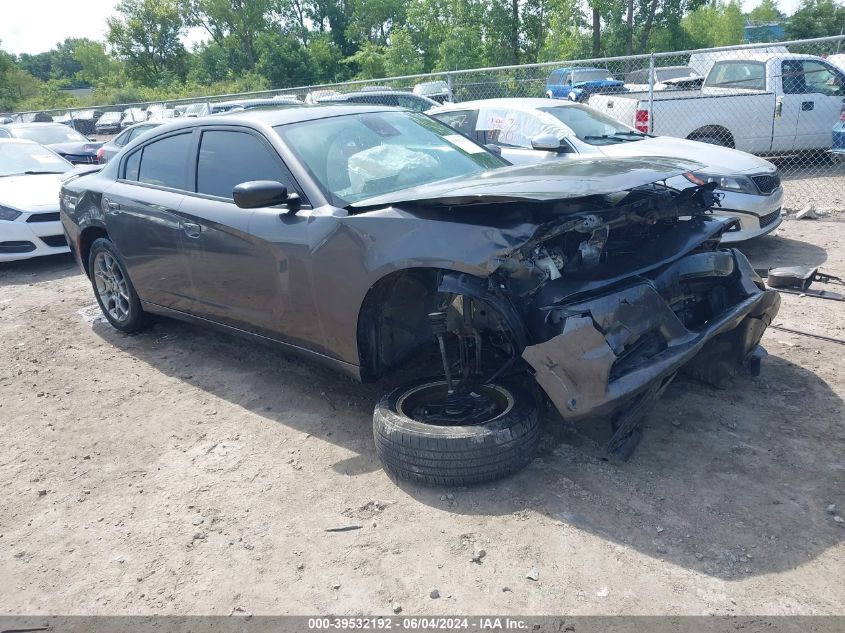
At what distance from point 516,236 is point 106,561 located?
2242 mm

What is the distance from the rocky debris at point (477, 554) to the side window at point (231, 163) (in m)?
2.22

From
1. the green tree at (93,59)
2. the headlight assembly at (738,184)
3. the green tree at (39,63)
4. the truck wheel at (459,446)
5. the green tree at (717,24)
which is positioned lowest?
the truck wheel at (459,446)

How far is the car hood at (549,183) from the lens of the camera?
2941 mm

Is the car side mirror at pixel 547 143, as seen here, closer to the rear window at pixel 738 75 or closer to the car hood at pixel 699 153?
the car hood at pixel 699 153

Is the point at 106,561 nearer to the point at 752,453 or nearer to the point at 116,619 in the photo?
the point at 116,619

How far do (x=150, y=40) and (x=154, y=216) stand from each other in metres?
62.5

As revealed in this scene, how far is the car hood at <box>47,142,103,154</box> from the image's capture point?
15101 mm

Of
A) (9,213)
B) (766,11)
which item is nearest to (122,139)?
(9,213)

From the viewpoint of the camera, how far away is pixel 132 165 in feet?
17.1

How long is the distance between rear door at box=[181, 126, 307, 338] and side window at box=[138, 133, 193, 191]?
176mm

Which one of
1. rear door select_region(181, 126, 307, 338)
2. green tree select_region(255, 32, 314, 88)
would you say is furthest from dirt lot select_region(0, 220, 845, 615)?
green tree select_region(255, 32, 314, 88)

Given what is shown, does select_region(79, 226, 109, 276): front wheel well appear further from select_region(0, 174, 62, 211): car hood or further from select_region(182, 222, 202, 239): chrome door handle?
select_region(0, 174, 62, 211): car hood

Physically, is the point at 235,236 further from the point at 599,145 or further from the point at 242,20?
the point at 242,20

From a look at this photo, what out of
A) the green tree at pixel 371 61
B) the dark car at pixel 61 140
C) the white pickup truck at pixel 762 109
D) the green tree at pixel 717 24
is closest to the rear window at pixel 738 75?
the white pickup truck at pixel 762 109
